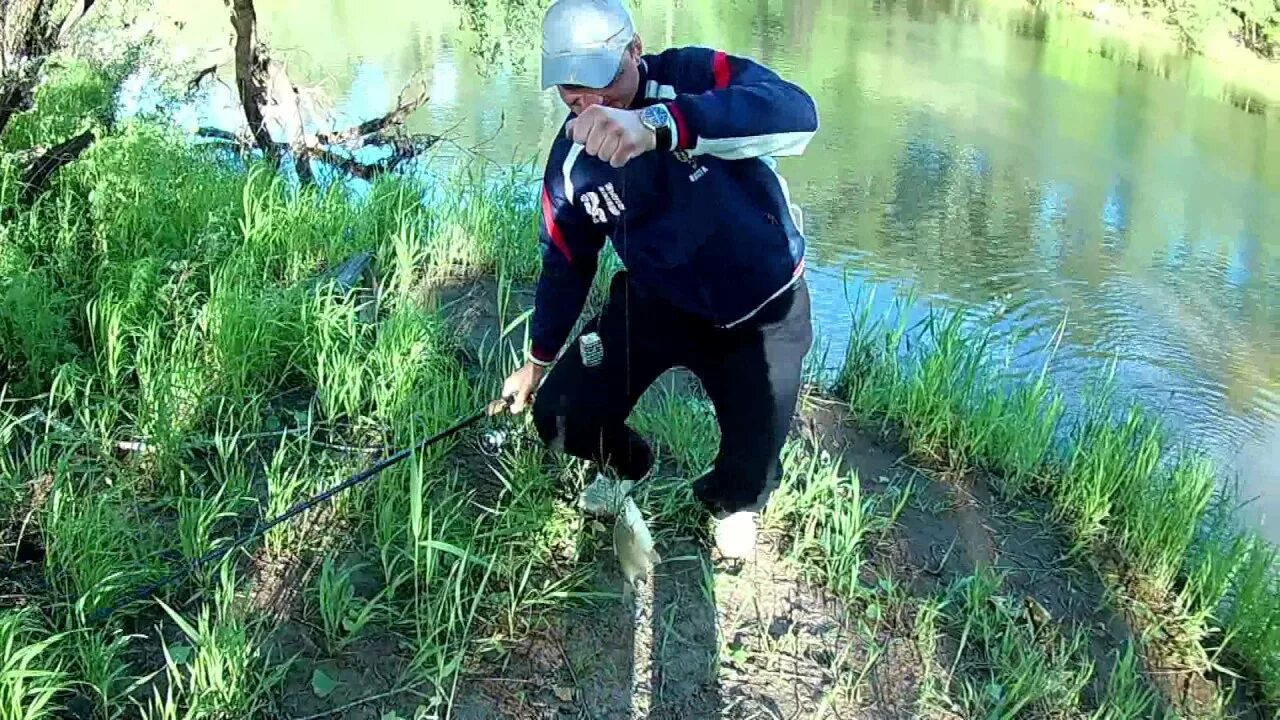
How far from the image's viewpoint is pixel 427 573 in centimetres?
238

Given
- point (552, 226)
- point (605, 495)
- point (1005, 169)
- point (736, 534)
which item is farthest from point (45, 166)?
point (1005, 169)

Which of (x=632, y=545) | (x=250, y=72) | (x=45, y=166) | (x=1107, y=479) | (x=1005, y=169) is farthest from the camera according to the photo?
(x=1005, y=169)

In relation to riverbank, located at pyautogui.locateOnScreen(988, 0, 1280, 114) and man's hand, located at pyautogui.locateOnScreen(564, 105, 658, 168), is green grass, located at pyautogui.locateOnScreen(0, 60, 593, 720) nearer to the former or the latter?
man's hand, located at pyautogui.locateOnScreen(564, 105, 658, 168)

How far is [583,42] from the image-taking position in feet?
6.63

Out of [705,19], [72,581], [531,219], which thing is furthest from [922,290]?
[705,19]

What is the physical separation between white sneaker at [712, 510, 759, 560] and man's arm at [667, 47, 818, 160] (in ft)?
3.28

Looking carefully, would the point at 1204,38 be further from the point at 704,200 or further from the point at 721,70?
the point at 704,200

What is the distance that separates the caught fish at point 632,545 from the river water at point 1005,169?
2.29 m

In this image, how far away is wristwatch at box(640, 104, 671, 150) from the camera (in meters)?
1.89

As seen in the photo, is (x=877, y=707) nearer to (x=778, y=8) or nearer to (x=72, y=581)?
(x=72, y=581)

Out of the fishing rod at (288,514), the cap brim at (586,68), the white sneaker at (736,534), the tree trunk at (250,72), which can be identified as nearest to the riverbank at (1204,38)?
the tree trunk at (250,72)

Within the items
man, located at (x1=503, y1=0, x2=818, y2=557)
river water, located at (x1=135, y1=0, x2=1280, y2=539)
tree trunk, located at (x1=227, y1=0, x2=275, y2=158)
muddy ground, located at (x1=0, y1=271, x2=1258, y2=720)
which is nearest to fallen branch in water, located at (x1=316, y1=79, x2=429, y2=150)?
tree trunk, located at (x1=227, y1=0, x2=275, y2=158)

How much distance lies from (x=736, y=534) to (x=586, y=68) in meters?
1.31

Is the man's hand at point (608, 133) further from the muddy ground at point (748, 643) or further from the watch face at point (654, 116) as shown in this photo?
the muddy ground at point (748, 643)
